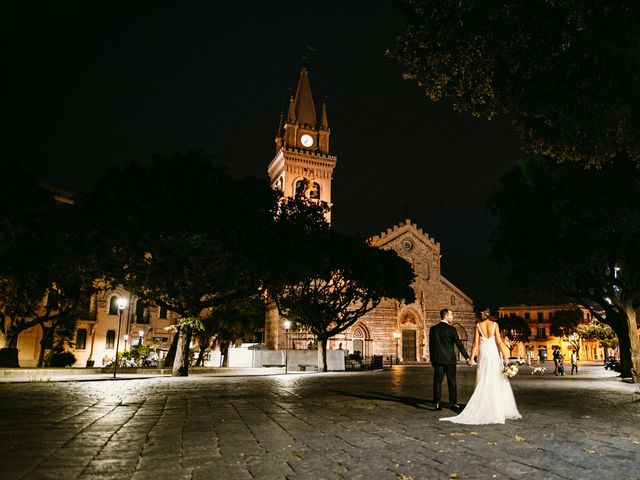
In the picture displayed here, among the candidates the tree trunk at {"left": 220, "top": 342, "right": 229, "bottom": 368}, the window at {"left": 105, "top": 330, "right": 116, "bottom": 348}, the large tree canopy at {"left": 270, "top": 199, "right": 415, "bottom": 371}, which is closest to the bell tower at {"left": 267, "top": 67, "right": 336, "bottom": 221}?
the tree trunk at {"left": 220, "top": 342, "right": 229, "bottom": 368}

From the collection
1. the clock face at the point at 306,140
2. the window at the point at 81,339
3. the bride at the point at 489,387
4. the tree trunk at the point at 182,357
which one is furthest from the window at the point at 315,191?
the bride at the point at 489,387

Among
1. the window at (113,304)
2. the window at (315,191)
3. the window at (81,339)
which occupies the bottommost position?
the window at (81,339)

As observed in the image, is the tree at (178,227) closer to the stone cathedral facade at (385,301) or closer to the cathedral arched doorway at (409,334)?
the stone cathedral facade at (385,301)

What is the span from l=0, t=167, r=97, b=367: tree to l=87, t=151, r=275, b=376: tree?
43.8 inches

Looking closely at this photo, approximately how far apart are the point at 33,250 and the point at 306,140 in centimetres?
4948

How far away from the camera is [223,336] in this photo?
43.4m

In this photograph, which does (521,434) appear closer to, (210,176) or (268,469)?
(268,469)

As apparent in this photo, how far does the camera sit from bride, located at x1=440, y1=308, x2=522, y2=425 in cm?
803

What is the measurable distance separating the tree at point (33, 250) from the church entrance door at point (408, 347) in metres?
37.3

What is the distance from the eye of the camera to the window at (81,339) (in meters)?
45.3

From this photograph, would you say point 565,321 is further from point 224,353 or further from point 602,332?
point 224,353

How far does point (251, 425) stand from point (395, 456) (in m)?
3.04

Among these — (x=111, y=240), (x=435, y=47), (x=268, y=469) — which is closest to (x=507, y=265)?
(x=435, y=47)

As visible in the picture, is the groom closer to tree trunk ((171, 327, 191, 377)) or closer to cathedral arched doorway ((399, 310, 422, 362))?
tree trunk ((171, 327, 191, 377))
